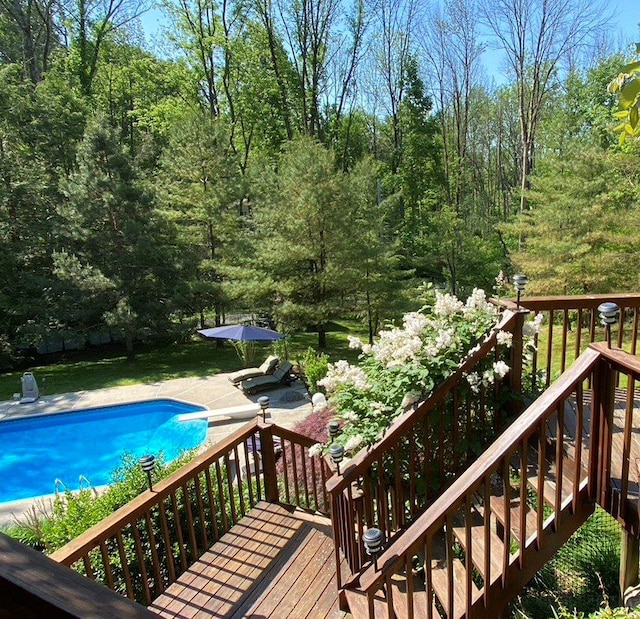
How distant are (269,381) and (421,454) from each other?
23.0 ft

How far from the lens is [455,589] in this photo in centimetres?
247

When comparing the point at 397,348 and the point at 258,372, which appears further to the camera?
the point at 258,372

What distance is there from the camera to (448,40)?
2023 centimetres

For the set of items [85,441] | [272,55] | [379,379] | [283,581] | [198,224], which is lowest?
[85,441]

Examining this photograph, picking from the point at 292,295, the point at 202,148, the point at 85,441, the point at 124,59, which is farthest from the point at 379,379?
the point at 124,59

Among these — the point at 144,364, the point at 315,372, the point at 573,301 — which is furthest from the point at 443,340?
the point at 144,364

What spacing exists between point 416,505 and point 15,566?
2871 millimetres

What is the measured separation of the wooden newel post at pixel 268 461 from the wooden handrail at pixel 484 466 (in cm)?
213

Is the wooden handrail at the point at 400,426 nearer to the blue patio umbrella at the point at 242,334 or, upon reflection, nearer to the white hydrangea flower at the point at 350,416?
the white hydrangea flower at the point at 350,416

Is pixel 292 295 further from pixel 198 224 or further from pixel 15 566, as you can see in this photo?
pixel 15 566

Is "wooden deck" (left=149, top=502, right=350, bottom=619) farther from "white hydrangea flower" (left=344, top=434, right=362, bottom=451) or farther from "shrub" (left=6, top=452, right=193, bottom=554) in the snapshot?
"white hydrangea flower" (left=344, top=434, right=362, bottom=451)

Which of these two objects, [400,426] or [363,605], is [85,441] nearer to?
[363,605]

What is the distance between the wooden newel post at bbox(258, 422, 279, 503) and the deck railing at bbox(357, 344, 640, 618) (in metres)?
1.67

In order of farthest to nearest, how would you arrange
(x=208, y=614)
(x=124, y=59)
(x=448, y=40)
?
(x=124, y=59) < (x=448, y=40) < (x=208, y=614)
